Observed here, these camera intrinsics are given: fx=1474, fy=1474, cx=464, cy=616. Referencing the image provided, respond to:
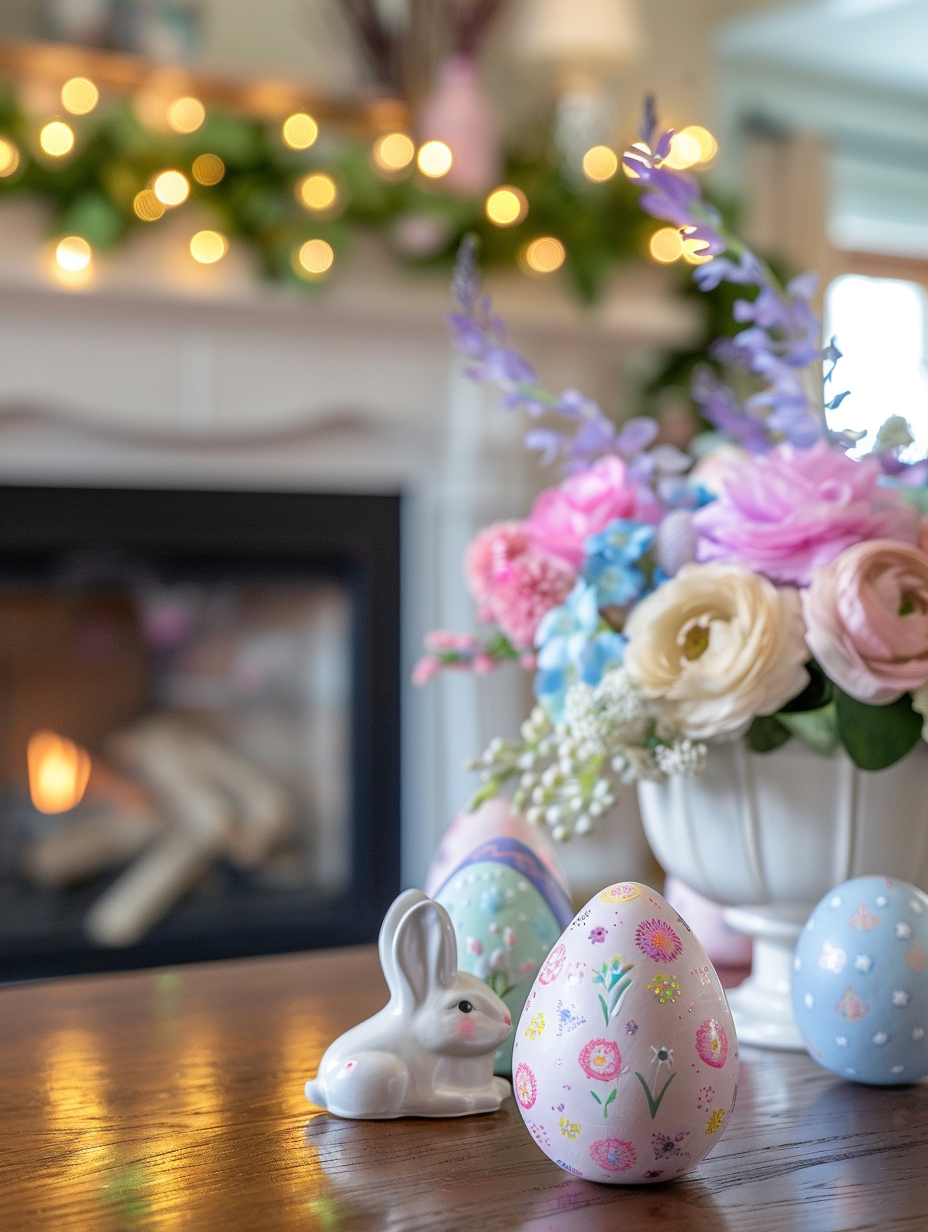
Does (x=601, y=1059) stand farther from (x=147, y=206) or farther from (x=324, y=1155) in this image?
(x=147, y=206)

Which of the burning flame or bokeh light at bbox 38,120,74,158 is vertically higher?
bokeh light at bbox 38,120,74,158

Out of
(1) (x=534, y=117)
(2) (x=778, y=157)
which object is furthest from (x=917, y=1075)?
(2) (x=778, y=157)

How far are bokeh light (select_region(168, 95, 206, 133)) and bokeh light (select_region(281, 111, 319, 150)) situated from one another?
0.45 feet

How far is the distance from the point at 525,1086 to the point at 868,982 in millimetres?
200

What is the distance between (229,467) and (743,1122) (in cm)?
189

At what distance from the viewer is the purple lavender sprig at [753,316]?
2.68ft

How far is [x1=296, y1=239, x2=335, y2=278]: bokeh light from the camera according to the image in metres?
2.31

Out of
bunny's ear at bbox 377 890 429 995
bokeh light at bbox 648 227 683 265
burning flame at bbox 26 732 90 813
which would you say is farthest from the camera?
bokeh light at bbox 648 227 683 265

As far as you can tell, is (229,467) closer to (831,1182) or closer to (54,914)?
(54,914)

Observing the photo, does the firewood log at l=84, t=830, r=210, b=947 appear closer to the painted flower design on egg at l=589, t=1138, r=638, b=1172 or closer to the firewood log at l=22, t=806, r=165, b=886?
the firewood log at l=22, t=806, r=165, b=886

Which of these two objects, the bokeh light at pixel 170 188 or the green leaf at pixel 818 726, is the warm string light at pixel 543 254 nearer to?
the bokeh light at pixel 170 188

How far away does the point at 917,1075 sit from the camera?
0.74m

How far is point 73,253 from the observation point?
7.23 feet

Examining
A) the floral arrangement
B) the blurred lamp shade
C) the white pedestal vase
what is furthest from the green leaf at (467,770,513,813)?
the blurred lamp shade
